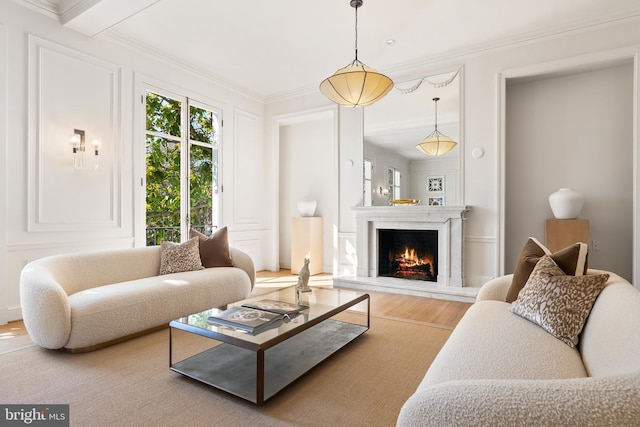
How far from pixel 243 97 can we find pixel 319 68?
153cm

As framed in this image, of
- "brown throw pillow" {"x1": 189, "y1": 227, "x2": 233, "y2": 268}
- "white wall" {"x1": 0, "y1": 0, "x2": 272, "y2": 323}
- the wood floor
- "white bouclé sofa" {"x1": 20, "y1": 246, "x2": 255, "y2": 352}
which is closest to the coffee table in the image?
"white bouclé sofa" {"x1": 20, "y1": 246, "x2": 255, "y2": 352}

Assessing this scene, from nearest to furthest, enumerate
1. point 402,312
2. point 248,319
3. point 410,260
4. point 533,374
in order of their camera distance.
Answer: point 533,374, point 248,319, point 402,312, point 410,260

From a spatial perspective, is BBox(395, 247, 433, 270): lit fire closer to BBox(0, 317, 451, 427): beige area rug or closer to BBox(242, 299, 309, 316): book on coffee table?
BBox(0, 317, 451, 427): beige area rug

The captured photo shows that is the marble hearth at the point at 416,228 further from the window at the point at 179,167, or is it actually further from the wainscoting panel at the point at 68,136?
the wainscoting panel at the point at 68,136

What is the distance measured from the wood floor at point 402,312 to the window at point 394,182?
1.40 m

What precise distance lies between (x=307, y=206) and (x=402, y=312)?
108 inches

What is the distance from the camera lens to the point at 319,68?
16.6 ft

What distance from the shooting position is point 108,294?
2.74m

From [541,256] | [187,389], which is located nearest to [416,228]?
[541,256]

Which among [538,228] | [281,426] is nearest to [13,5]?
[281,426]

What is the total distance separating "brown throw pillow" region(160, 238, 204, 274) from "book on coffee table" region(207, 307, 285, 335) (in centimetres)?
148

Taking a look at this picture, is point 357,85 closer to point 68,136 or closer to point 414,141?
point 414,141

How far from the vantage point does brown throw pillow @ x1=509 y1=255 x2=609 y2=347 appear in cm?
168

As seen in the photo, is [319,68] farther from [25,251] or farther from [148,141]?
[25,251]
